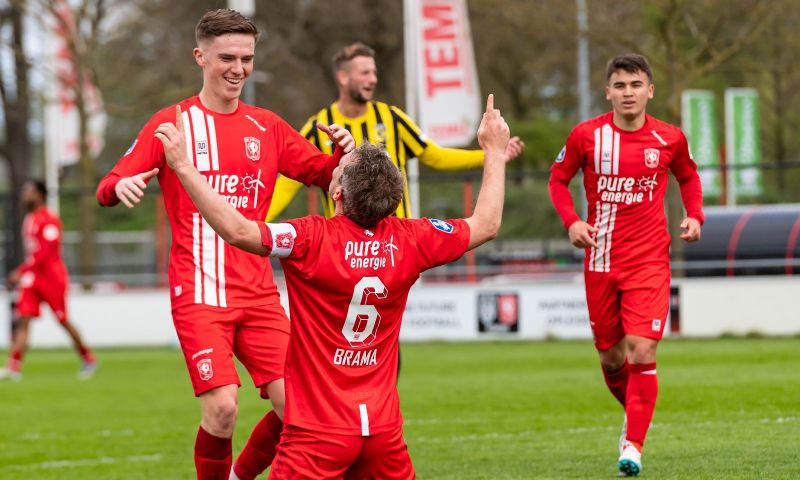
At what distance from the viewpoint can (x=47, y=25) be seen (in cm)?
2673

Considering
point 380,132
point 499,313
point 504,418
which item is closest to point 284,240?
point 380,132

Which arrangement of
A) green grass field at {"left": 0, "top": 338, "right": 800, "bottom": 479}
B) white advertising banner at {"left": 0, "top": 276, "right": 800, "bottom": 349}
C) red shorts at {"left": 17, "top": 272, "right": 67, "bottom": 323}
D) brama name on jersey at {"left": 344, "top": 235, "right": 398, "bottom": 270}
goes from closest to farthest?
brama name on jersey at {"left": 344, "top": 235, "right": 398, "bottom": 270} → green grass field at {"left": 0, "top": 338, "right": 800, "bottom": 479} → red shorts at {"left": 17, "top": 272, "right": 67, "bottom": 323} → white advertising banner at {"left": 0, "top": 276, "right": 800, "bottom": 349}

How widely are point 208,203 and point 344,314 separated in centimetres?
65

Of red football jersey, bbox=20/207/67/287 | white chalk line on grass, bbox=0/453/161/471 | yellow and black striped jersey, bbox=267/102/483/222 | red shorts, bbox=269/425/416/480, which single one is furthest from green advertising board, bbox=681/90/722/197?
red shorts, bbox=269/425/416/480

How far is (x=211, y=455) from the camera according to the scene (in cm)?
642

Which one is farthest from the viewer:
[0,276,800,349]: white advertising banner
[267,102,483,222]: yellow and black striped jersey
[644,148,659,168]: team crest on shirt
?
[0,276,800,349]: white advertising banner

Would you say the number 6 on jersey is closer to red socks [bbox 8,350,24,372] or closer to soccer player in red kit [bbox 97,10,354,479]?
soccer player in red kit [bbox 97,10,354,479]

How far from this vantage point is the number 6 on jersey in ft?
16.6

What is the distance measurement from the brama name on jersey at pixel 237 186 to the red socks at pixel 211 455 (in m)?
1.09

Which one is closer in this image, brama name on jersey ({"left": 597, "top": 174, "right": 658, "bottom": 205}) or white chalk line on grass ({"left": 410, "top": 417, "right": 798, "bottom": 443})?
brama name on jersey ({"left": 597, "top": 174, "right": 658, "bottom": 205})

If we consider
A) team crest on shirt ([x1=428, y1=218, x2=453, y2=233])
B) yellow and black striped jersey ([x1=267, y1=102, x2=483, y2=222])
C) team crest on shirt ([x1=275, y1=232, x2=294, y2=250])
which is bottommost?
team crest on shirt ([x1=275, y1=232, x2=294, y2=250])

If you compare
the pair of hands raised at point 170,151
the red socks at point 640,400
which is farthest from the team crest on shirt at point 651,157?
the pair of hands raised at point 170,151

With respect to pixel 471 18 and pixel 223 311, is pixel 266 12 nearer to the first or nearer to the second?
pixel 471 18

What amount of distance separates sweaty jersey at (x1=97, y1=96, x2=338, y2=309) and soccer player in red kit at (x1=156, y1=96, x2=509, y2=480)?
4.23ft
